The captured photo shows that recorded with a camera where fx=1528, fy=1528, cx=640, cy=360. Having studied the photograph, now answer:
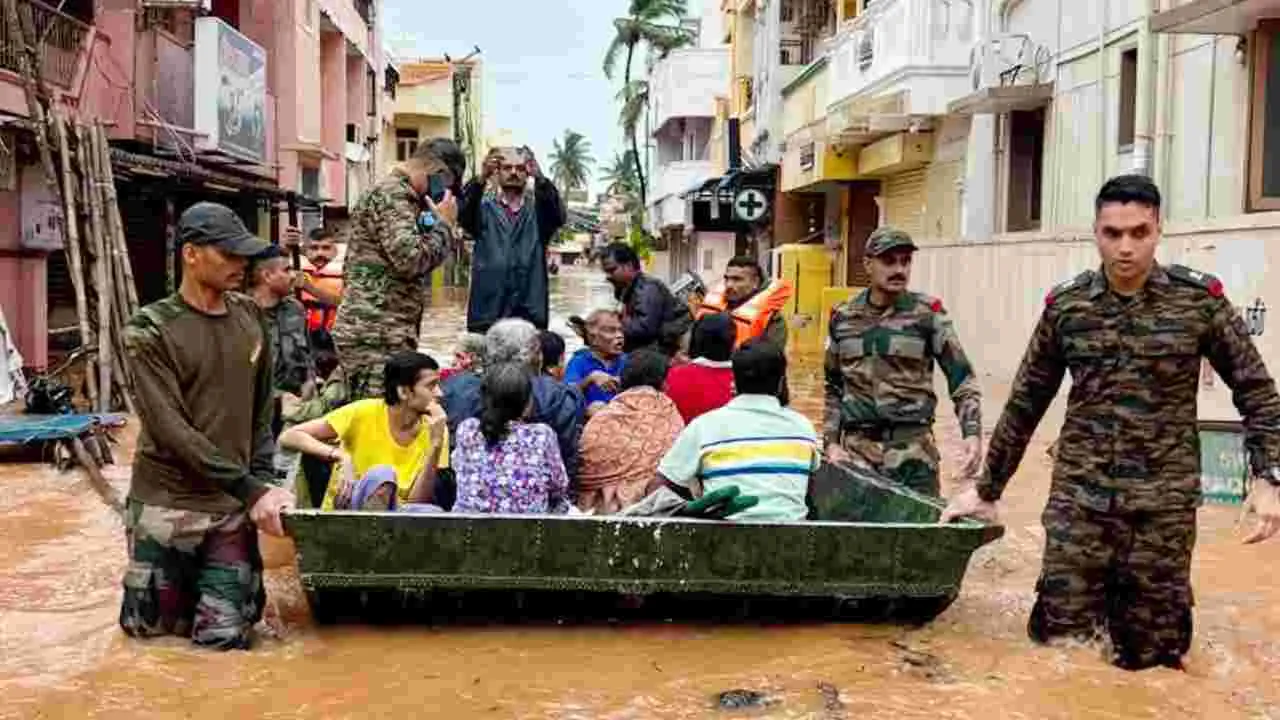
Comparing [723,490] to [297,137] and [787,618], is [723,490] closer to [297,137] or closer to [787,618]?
[787,618]

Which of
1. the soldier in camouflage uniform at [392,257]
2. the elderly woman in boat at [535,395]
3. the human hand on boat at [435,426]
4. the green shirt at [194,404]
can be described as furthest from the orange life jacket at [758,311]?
the green shirt at [194,404]

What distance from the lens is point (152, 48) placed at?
18.1 m

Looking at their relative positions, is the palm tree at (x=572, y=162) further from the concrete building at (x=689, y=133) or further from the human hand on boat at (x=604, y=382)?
the human hand on boat at (x=604, y=382)

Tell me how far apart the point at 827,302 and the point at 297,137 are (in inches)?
400

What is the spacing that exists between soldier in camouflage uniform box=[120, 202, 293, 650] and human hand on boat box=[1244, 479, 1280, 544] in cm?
329

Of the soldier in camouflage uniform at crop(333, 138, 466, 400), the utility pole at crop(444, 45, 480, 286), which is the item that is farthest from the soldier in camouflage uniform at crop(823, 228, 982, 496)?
the utility pole at crop(444, 45, 480, 286)

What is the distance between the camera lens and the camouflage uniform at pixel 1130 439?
4.96 metres

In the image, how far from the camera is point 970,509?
219 inches

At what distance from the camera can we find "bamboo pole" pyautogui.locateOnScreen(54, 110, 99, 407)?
40.1 ft

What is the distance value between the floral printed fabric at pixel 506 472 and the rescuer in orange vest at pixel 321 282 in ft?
14.5

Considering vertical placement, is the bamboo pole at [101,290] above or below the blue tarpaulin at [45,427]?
above

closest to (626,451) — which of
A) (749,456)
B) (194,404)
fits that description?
(749,456)

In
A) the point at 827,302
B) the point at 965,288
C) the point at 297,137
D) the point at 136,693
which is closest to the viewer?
the point at 136,693

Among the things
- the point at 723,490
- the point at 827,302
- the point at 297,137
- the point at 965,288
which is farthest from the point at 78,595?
the point at 297,137
